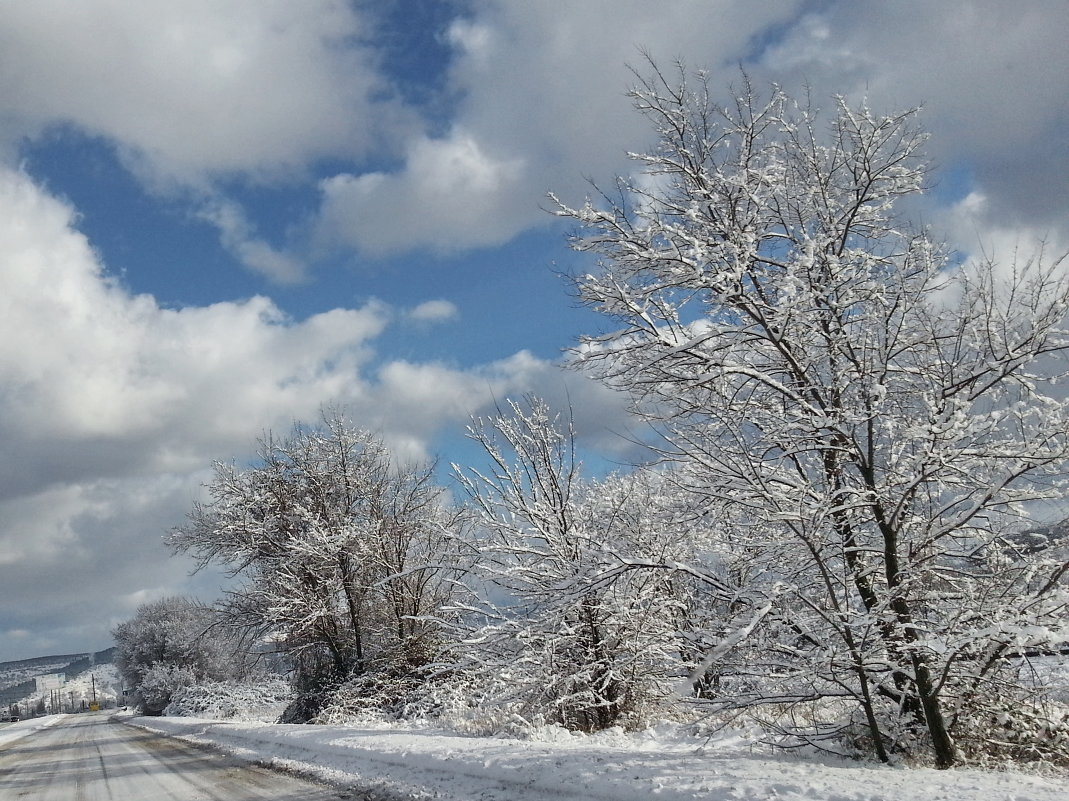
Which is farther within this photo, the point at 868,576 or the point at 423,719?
the point at 423,719

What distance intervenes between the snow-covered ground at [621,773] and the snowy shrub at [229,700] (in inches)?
1203

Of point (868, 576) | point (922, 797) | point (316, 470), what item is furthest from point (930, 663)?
point (316, 470)

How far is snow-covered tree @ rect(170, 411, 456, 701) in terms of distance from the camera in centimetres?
2303

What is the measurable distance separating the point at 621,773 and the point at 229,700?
42977mm

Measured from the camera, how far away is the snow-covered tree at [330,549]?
907 inches

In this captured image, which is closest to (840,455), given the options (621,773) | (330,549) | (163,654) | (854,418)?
(854,418)

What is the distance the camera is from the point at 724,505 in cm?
731

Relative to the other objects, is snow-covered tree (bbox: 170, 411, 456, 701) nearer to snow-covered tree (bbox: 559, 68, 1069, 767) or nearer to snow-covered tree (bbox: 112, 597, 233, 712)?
snow-covered tree (bbox: 559, 68, 1069, 767)

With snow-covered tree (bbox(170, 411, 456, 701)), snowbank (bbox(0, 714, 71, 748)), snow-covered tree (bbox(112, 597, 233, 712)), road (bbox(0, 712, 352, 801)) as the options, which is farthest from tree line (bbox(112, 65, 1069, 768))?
snow-covered tree (bbox(112, 597, 233, 712))

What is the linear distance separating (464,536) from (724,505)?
676 centimetres

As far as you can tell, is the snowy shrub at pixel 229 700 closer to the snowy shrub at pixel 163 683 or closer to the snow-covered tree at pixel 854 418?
the snowy shrub at pixel 163 683

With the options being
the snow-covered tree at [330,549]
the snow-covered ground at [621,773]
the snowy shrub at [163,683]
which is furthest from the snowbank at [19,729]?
the snow-covered ground at [621,773]

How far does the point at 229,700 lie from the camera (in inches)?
1705

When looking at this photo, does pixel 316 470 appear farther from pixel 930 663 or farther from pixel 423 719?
pixel 930 663
